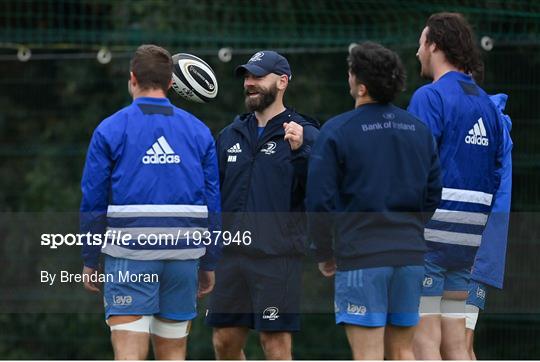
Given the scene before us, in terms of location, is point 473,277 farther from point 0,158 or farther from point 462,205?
point 0,158

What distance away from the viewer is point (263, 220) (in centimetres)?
693

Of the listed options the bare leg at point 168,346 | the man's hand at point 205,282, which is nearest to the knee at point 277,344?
the man's hand at point 205,282

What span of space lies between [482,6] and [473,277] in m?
4.69

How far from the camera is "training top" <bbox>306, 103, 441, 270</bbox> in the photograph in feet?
19.0

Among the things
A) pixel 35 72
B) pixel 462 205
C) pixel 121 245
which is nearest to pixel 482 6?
pixel 35 72

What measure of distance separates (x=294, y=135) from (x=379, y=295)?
54.1 inches

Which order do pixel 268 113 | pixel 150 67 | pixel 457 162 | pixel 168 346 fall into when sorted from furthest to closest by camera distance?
pixel 268 113, pixel 457 162, pixel 168 346, pixel 150 67

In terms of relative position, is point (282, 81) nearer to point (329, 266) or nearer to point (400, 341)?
point (329, 266)

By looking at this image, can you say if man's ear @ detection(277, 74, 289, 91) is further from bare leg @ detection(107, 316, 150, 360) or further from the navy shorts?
bare leg @ detection(107, 316, 150, 360)

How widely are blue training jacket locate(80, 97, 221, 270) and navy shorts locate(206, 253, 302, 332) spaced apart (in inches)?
28.6

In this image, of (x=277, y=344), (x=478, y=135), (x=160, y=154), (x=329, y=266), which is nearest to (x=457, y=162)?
(x=478, y=135)

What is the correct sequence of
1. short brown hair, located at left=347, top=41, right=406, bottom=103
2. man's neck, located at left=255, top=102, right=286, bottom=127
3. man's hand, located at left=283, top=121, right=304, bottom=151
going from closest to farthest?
short brown hair, located at left=347, top=41, right=406, bottom=103
man's hand, located at left=283, top=121, right=304, bottom=151
man's neck, located at left=255, top=102, right=286, bottom=127

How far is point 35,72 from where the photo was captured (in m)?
12.0
